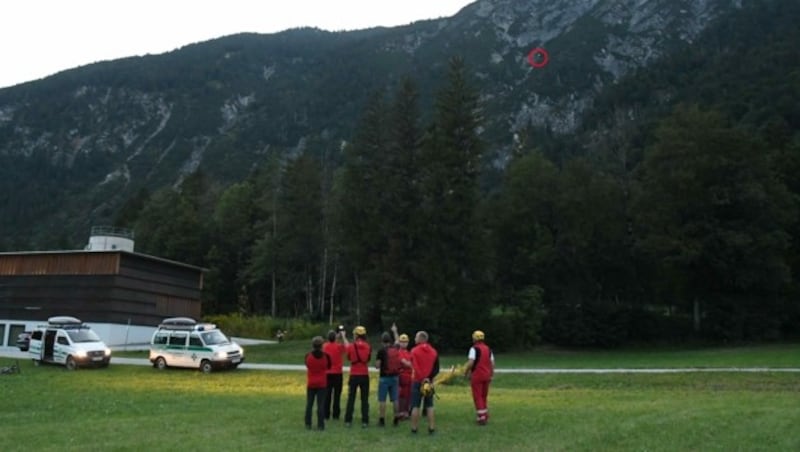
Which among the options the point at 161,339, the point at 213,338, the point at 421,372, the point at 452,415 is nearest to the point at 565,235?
the point at 213,338

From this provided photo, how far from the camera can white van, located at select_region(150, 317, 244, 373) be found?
31.7 metres

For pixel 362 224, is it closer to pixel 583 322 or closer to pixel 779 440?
pixel 583 322

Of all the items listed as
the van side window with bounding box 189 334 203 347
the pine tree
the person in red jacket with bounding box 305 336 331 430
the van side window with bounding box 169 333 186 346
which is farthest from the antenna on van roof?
the person in red jacket with bounding box 305 336 331 430

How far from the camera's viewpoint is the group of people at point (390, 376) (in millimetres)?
14109

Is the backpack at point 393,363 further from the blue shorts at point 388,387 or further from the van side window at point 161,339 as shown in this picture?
the van side window at point 161,339

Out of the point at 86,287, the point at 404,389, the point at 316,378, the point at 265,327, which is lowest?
the point at 404,389

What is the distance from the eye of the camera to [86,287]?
4953cm

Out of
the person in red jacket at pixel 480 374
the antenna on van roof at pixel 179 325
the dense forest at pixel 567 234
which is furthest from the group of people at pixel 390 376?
the dense forest at pixel 567 234

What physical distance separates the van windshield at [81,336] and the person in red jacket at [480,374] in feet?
84.7

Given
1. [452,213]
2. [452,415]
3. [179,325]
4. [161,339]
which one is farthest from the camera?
[452,213]

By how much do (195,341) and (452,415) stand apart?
64.3ft

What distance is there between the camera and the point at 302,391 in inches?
886

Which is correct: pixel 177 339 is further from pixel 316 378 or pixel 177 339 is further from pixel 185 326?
pixel 316 378

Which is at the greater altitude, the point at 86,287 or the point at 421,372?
the point at 86,287
